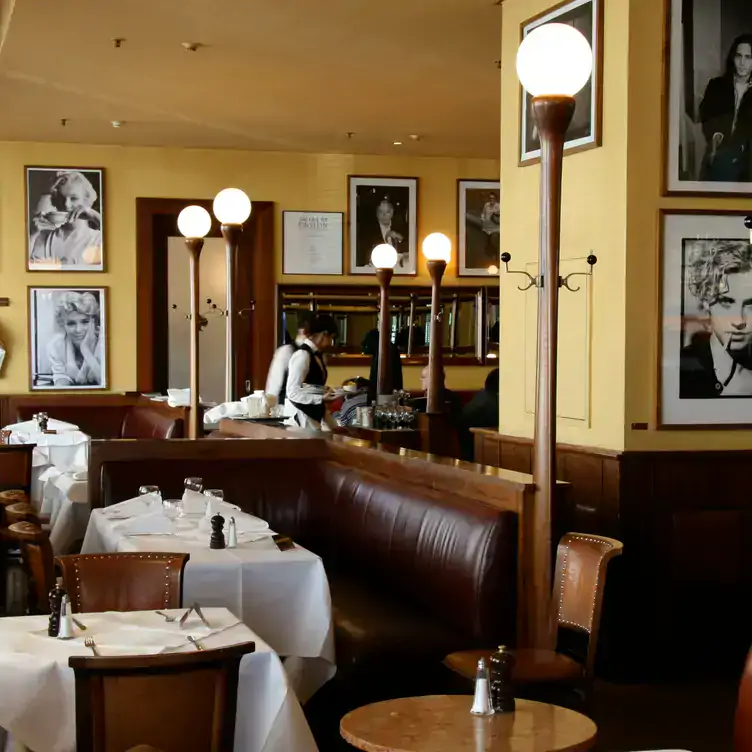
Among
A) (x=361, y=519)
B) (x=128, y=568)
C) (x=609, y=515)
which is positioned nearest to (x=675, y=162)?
(x=609, y=515)

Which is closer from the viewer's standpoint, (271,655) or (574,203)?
(271,655)

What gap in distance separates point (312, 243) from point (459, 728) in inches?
426

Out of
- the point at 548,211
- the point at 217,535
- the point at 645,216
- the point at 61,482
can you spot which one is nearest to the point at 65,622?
the point at 217,535

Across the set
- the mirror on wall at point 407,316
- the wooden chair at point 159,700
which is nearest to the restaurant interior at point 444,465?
the wooden chair at point 159,700

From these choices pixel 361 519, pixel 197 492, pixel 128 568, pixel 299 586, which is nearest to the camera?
pixel 128 568

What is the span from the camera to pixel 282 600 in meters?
4.79

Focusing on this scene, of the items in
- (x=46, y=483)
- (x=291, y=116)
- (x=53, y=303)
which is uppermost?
(x=291, y=116)

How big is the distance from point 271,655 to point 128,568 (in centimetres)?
106

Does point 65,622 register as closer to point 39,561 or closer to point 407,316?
point 39,561

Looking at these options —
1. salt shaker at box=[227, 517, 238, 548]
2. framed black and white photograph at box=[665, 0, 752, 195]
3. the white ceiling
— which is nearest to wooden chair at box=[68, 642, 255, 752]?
→ salt shaker at box=[227, 517, 238, 548]

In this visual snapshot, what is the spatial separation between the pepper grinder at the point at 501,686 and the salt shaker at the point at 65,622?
128cm

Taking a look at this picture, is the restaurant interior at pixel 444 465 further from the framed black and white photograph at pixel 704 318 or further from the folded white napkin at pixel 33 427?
the folded white napkin at pixel 33 427

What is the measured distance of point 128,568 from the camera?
4.21 m

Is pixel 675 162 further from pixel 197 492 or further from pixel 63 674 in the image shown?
pixel 63 674
